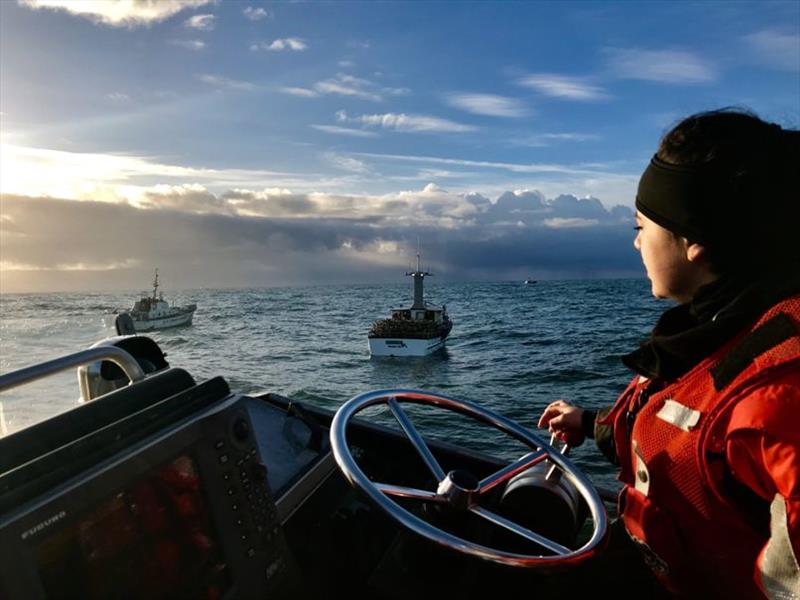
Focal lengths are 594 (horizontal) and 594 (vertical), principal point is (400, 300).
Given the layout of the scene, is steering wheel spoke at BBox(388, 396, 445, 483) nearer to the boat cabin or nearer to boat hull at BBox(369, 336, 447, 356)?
boat hull at BBox(369, 336, 447, 356)

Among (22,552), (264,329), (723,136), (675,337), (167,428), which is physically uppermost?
(723,136)

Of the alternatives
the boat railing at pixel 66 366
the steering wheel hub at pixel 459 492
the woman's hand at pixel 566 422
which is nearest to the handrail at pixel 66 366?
the boat railing at pixel 66 366

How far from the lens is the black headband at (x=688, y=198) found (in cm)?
171

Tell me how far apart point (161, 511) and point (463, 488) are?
1000mm

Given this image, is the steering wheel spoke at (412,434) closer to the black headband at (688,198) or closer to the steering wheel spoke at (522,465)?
the steering wheel spoke at (522,465)

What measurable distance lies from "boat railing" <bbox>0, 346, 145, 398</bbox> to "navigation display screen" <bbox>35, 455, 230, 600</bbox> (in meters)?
0.68

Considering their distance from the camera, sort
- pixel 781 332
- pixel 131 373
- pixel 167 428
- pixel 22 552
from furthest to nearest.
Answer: pixel 131 373 → pixel 167 428 → pixel 781 332 → pixel 22 552

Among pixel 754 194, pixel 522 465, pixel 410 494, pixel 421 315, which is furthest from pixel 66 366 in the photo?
pixel 421 315

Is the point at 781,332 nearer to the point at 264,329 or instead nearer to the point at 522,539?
the point at 522,539

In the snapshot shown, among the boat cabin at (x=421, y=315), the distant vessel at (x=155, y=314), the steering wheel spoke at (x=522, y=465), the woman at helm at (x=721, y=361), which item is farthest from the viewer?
the distant vessel at (x=155, y=314)

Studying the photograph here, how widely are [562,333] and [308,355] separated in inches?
891

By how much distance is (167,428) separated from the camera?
1.75 m

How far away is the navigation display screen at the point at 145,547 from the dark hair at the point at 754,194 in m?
1.71

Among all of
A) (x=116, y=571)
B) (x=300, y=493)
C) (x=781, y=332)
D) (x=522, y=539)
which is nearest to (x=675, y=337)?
(x=781, y=332)
